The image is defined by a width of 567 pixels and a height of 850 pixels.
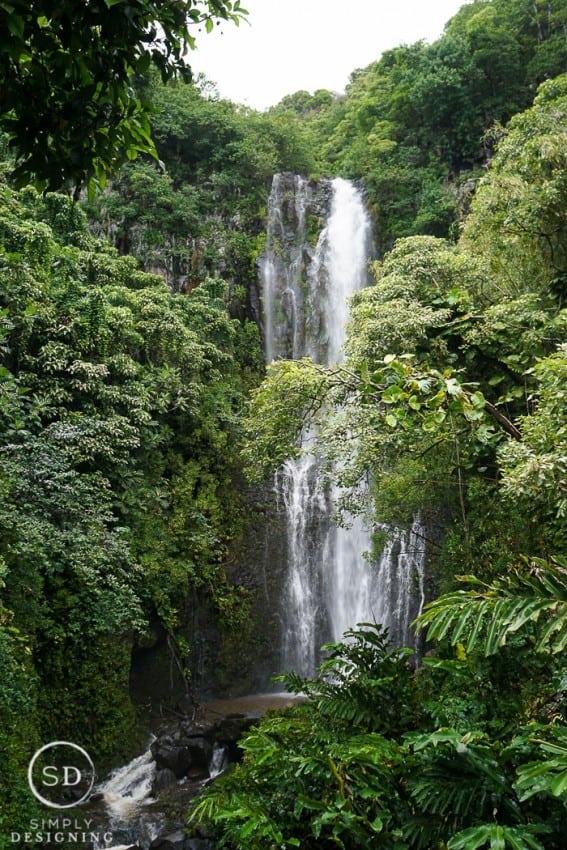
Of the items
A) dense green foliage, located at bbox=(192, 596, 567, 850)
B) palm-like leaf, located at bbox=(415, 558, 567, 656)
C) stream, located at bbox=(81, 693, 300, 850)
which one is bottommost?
stream, located at bbox=(81, 693, 300, 850)

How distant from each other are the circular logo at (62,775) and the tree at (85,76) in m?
6.21

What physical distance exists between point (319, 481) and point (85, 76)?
36.1 feet

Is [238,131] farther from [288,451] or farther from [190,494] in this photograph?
[288,451]

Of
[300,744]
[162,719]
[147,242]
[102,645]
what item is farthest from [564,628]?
[147,242]

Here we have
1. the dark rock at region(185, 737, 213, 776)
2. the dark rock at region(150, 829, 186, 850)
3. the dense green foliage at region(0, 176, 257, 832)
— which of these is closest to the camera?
the dark rock at region(150, 829, 186, 850)

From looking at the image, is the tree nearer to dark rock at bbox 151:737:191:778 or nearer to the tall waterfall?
the tall waterfall

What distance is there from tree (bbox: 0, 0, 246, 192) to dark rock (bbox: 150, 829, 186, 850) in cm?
631

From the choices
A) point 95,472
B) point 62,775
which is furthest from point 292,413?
point 62,775

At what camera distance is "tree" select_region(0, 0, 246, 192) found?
1.94 m

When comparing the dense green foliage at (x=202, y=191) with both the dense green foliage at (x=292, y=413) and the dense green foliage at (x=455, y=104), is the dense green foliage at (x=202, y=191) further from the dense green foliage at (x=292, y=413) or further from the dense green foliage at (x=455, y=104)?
the dense green foliage at (x=455, y=104)

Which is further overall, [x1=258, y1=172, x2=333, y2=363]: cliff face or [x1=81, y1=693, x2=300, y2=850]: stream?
[x1=258, y1=172, x2=333, y2=363]: cliff face

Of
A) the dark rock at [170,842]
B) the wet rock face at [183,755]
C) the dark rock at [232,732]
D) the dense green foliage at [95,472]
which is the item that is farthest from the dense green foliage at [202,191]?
the dark rock at [170,842]

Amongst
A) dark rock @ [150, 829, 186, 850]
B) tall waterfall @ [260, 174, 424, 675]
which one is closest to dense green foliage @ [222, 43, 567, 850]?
tall waterfall @ [260, 174, 424, 675]

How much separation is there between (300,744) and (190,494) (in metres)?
8.45
